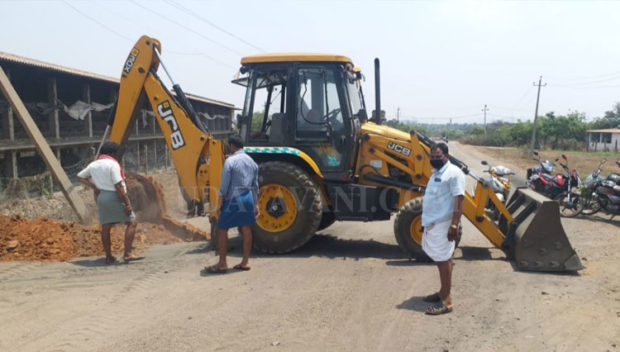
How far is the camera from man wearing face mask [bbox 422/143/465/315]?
5039mm

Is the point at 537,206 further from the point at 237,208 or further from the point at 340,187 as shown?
the point at 237,208

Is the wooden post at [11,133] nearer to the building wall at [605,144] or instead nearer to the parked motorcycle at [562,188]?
the parked motorcycle at [562,188]

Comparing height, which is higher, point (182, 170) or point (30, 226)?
point (182, 170)

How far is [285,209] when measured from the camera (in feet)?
24.5

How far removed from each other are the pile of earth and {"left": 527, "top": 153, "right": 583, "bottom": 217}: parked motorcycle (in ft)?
29.8

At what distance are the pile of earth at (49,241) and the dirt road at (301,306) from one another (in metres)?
0.34

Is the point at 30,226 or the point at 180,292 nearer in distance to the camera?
the point at 180,292

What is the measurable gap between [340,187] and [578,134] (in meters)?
57.2

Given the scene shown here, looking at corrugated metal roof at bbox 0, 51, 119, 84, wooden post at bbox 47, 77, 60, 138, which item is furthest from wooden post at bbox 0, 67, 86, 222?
wooden post at bbox 47, 77, 60, 138

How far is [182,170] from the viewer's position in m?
7.95

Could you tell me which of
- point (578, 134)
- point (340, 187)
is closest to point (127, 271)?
point (340, 187)

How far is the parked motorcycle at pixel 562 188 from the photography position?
11.7 metres

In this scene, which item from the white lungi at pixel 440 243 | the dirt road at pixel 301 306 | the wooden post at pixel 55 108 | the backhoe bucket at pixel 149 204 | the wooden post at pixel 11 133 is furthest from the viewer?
the wooden post at pixel 55 108

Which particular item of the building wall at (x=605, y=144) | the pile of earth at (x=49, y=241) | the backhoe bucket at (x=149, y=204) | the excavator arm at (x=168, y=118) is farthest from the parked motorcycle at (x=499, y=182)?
the building wall at (x=605, y=144)
